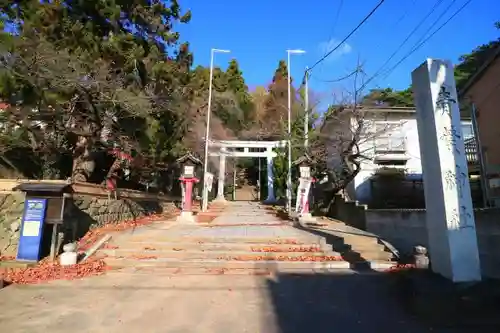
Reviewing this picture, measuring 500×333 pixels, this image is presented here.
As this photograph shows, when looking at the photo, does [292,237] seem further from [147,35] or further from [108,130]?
[147,35]

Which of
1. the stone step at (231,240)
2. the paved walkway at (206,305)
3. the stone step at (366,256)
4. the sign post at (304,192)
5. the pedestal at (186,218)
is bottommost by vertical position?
the paved walkway at (206,305)

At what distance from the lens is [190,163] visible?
1464 centimetres

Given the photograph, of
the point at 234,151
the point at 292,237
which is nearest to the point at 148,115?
the point at 292,237

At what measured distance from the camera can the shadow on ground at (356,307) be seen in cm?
426

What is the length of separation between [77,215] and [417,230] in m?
10.2

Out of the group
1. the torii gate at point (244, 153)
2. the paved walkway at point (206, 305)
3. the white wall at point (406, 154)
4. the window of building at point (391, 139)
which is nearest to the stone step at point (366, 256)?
the paved walkway at point (206, 305)

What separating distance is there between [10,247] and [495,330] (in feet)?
32.5

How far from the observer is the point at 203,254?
8375 mm

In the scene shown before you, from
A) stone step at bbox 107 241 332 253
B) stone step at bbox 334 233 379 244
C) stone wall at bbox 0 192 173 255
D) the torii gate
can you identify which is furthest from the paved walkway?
the torii gate

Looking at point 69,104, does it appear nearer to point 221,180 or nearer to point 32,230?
point 32,230

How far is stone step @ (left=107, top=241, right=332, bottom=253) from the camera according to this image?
8758 millimetres

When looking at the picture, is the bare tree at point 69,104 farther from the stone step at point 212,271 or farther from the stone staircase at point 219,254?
the stone step at point 212,271

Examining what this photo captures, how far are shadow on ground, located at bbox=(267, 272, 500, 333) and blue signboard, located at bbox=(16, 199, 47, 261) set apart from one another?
5.31 metres

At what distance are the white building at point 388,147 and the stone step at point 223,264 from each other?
962 cm
